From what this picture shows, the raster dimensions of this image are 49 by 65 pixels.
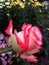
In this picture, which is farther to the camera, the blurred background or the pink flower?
the blurred background

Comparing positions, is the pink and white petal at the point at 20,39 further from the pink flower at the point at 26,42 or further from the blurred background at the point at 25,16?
the blurred background at the point at 25,16

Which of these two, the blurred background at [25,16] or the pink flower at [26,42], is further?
the blurred background at [25,16]

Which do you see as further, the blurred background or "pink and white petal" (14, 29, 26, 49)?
the blurred background

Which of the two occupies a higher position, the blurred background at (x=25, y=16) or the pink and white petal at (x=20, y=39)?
the pink and white petal at (x=20, y=39)

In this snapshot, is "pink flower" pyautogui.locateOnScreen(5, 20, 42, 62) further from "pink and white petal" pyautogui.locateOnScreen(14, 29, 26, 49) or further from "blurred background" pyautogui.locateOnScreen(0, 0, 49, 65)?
"blurred background" pyautogui.locateOnScreen(0, 0, 49, 65)

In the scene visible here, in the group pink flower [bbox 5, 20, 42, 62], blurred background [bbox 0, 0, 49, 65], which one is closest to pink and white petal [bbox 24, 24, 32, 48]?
pink flower [bbox 5, 20, 42, 62]

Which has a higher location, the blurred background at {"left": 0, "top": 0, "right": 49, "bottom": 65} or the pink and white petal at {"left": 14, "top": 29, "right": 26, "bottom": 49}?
the pink and white petal at {"left": 14, "top": 29, "right": 26, "bottom": 49}

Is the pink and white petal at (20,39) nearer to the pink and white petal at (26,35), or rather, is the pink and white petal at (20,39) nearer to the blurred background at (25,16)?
the pink and white petal at (26,35)

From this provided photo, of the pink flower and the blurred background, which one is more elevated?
the pink flower

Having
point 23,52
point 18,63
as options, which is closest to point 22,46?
point 23,52

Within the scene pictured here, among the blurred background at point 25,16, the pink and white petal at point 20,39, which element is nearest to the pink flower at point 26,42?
the pink and white petal at point 20,39

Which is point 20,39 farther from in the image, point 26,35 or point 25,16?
point 25,16

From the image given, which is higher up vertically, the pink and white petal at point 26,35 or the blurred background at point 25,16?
the pink and white petal at point 26,35

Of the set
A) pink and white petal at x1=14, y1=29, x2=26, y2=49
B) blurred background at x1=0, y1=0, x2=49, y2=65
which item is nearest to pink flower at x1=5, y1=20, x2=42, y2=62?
pink and white petal at x1=14, y1=29, x2=26, y2=49
